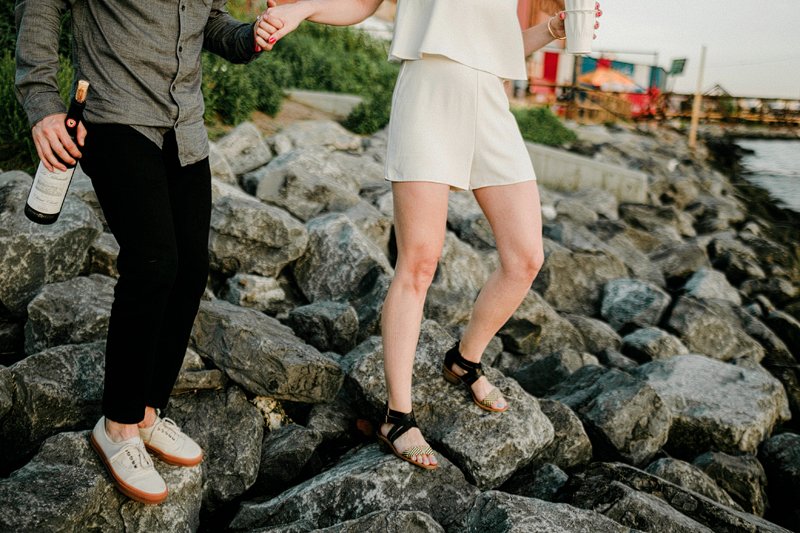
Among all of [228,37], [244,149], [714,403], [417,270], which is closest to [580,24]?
→ [417,270]

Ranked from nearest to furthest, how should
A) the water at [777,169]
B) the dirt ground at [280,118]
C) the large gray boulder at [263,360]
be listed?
the large gray boulder at [263,360]
the dirt ground at [280,118]
the water at [777,169]

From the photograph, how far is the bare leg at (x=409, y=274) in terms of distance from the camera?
2816 mm

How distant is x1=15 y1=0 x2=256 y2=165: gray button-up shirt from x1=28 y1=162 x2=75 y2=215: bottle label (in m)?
0.18

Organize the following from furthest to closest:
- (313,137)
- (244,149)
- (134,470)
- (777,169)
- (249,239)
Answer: (777,169)
(313,137)
(244,149)
(249,239)
(134,470)

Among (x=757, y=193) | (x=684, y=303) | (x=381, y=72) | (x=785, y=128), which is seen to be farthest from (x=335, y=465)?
(x=785, y=128)

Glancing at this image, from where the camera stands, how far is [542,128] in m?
15.9

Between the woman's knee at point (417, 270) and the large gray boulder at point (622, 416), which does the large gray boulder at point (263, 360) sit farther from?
the large gray boulder at point (622, 416)

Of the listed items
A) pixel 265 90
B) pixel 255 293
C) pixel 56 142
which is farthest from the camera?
pixel 265 90

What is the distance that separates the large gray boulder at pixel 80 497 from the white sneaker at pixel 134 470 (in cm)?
7

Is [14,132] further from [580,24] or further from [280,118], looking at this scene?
[580,24]

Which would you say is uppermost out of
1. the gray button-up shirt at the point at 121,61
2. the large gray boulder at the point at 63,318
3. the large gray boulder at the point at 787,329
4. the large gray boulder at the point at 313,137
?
the gray button-up shirt at the point at 121,61

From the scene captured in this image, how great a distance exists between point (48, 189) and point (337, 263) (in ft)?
9.79

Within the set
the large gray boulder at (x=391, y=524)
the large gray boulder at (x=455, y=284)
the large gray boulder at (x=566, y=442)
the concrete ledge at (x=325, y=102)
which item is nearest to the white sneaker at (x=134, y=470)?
the large gray boulder at (x=391, y=524)

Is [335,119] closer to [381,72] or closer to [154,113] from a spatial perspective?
[381,72]
